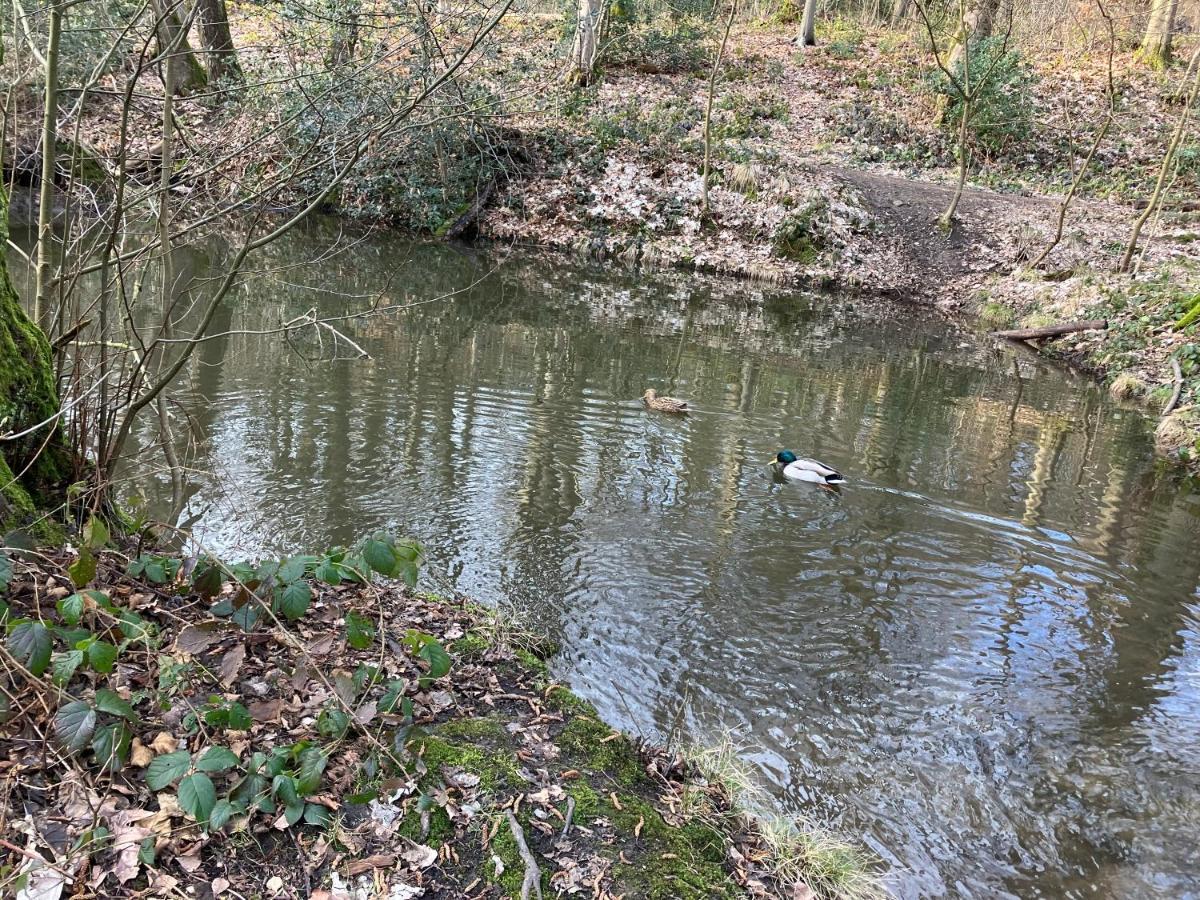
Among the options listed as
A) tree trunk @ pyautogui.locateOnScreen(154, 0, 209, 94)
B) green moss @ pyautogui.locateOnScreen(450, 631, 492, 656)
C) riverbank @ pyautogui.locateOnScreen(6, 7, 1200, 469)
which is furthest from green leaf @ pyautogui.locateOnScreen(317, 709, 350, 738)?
riverbank @ pyautogui.locateOnScreen(6, 7, 1200, 469)

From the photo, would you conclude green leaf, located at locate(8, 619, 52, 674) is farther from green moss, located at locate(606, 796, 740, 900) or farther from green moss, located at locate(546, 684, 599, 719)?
green moss, located at locate(546, 684, 599, 719)

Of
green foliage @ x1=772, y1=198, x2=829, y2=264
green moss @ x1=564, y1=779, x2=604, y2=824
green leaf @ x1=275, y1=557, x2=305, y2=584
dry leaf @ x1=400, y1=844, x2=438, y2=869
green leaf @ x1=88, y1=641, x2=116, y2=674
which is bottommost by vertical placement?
green moss @ x1=564, y1=779, x2=604, y2=824

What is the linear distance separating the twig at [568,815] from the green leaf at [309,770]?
0.86 metres

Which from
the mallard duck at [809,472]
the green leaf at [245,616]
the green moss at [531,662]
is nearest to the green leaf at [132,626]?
the green leaf at [245,616]

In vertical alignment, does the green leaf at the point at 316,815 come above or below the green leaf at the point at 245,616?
below

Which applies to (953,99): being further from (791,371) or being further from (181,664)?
(181,664)

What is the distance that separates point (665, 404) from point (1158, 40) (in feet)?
83.9

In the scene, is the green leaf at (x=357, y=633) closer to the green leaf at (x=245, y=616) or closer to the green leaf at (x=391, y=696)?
the green leaf at (x=391, y=696)

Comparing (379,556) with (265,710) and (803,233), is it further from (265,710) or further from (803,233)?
(803,233)

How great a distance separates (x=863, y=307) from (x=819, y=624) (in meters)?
13.8

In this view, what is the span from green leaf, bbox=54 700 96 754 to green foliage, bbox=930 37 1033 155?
24.4 metres

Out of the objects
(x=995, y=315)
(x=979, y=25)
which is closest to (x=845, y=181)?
(x=995, y=315)

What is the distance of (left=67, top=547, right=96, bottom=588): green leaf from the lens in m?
2.76

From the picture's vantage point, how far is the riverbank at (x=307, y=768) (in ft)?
8.00
